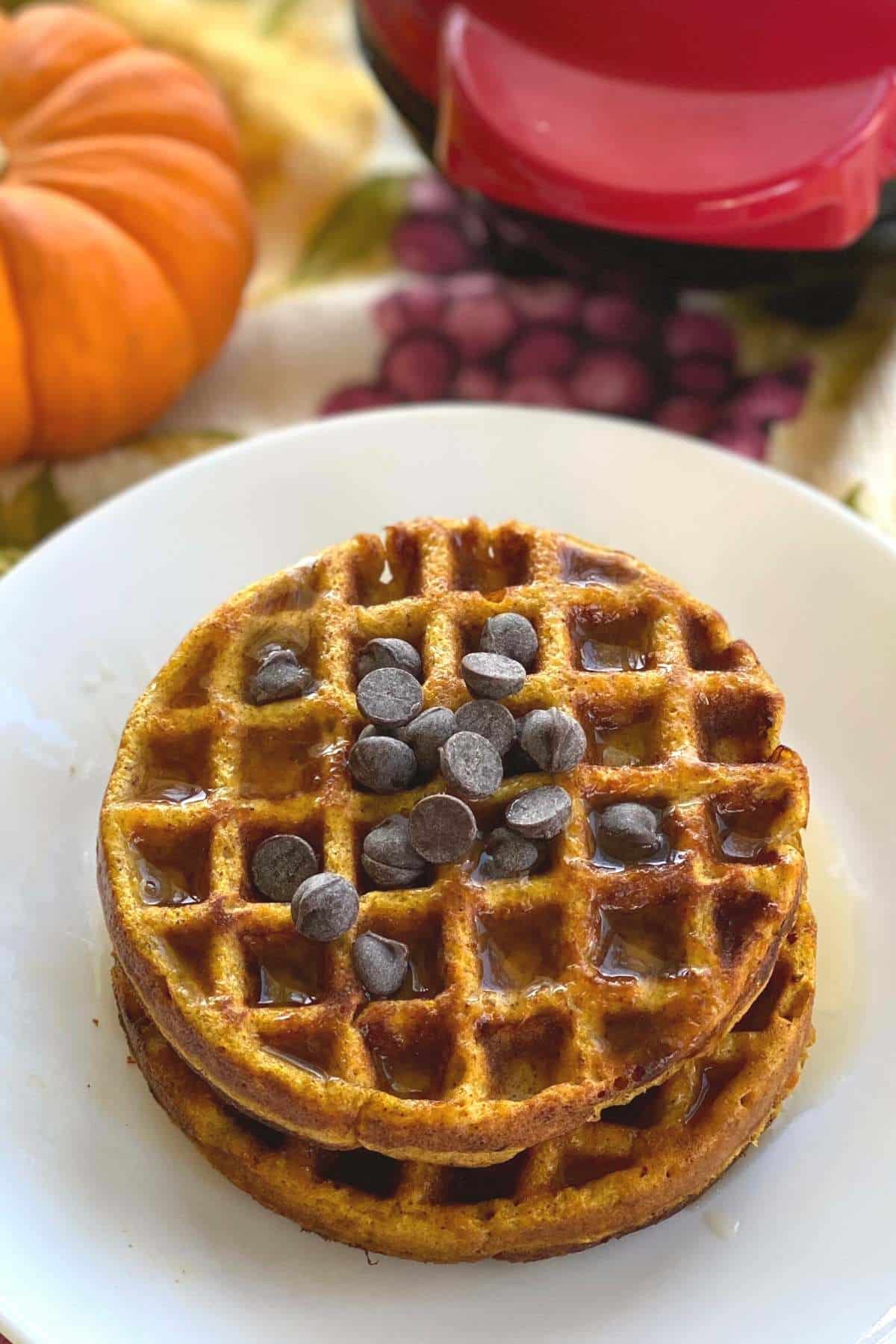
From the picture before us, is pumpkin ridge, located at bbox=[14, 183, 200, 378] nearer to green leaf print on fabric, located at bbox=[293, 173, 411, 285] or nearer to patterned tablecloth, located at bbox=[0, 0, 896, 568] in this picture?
patterned tablecloth, located at bbox=[0, 0, 896, 568]

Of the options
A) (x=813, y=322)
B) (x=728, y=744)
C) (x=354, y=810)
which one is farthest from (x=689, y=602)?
(x=813, y=322)

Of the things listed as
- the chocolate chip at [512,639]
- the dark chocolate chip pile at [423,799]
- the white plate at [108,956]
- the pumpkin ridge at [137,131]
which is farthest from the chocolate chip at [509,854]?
the pumpkin ridge at [137,131]

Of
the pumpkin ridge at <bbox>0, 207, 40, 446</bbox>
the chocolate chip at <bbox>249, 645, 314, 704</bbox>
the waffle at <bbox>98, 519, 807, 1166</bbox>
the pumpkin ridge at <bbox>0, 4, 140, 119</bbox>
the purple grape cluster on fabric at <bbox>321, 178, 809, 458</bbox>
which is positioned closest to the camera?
the waffle at <bbox>98, 519, 807, 1166</bbox>

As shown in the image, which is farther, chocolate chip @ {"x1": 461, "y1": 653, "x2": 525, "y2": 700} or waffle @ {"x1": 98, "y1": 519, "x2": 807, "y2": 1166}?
chocolate chip @ {"x1": 461, "y1": 653, "x2": 525, "y2": 700}

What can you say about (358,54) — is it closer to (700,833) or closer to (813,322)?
(813,322)

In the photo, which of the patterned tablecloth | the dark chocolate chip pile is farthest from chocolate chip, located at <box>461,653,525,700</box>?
the patterned tablecloth

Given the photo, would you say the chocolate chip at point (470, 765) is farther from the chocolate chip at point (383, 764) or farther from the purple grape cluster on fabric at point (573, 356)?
the purple grape cluster on fabric at point (573, 356)
